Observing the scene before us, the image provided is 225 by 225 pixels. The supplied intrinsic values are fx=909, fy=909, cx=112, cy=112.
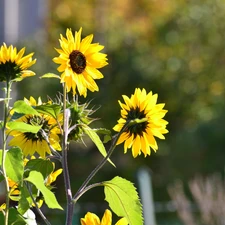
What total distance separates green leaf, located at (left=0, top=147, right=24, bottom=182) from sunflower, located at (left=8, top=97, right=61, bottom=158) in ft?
0.48

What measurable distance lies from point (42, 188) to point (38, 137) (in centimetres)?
25

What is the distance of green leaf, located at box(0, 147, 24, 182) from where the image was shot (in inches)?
60.2

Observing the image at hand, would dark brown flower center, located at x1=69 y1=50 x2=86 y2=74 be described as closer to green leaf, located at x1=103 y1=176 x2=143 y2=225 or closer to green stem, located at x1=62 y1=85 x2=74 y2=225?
green stem, located at x1=62 y1=85 x2=74 y2=225

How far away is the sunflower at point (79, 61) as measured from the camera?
166 cm

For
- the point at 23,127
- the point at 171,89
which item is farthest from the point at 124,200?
the point at 171,89

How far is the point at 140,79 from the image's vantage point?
1189 cm

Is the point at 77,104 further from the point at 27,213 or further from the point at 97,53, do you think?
the point at 27,213

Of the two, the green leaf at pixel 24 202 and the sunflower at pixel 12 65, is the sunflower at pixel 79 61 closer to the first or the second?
the sunflower at pixel 12 65

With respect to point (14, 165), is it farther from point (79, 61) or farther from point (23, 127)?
point (79, 61)

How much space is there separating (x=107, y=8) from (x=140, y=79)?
710 cm

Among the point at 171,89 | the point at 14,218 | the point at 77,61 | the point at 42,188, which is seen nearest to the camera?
the point at 42,188

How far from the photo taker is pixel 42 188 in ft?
4.86

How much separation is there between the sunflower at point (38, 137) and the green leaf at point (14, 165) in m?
0.15

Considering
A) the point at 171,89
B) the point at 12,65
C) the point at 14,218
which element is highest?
the point at 171,89
